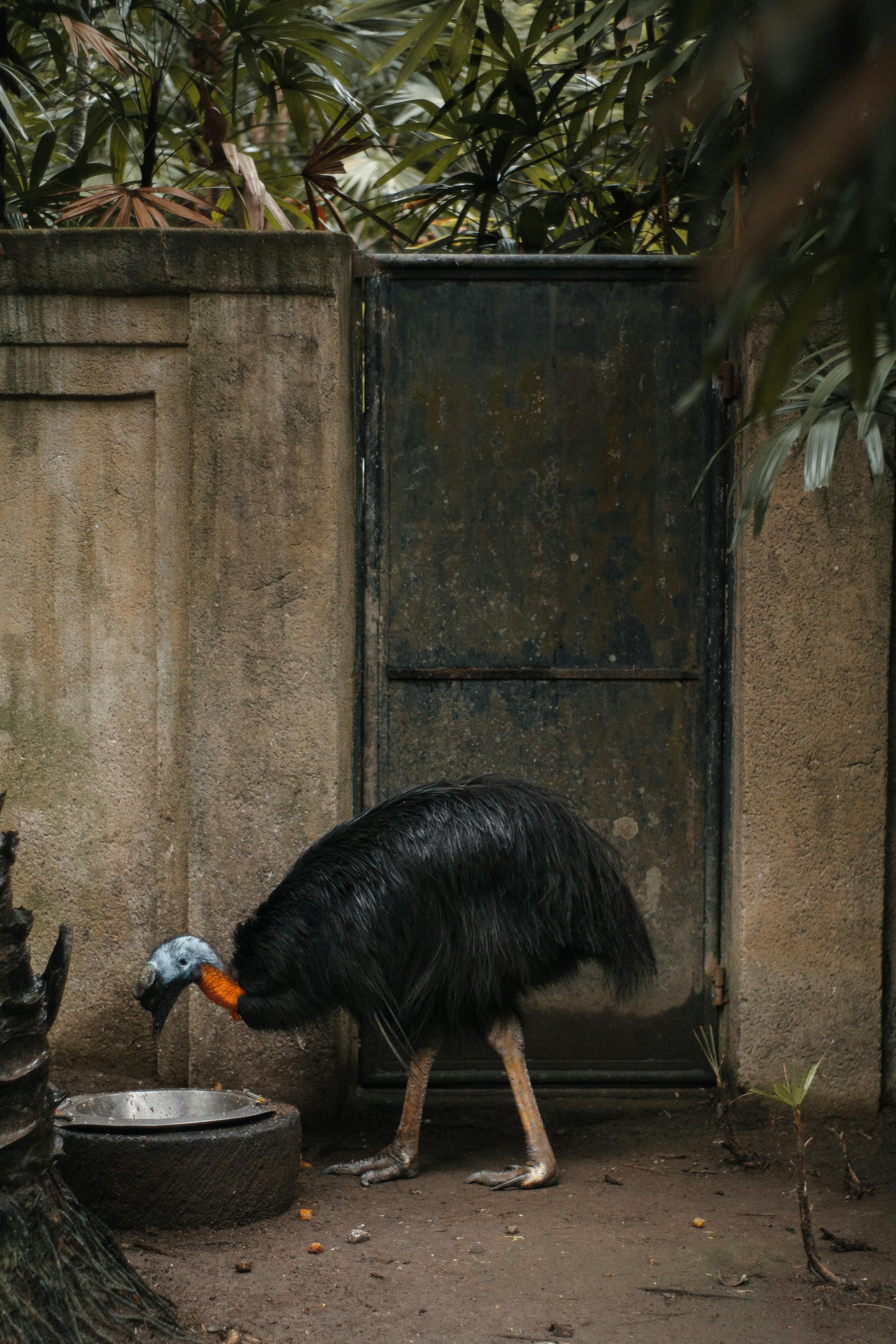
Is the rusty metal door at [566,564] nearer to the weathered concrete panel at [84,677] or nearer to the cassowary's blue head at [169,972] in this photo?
the weathered concrete panel at [84,677]

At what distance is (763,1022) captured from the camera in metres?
4.03

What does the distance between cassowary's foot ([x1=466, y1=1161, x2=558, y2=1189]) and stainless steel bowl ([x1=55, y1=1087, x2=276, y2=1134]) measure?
68 centimetres

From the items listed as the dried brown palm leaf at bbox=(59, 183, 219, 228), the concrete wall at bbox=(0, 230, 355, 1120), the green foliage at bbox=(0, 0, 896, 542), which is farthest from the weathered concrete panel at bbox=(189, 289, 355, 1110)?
the green foliage at bbox=(0, 0, 896, 542)

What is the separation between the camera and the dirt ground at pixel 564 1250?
9.07 ft

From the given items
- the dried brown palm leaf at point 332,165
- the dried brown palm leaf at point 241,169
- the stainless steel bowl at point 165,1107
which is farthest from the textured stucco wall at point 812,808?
the dried brown palm leaf at point 241,169

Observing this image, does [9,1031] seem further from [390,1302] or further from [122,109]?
[122,109]

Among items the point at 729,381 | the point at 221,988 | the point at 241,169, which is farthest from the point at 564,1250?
the point at 241,169

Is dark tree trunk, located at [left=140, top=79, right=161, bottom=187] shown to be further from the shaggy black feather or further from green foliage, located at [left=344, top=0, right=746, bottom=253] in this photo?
the shaggy black feather

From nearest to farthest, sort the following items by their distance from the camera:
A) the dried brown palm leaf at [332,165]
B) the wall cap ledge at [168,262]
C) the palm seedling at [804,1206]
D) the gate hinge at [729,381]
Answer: the palm seedling at [804,1206]
the wall cap ledge at [168,262]
the gate hinge at [729,381]
the dried brown palm leaf at [332,165]

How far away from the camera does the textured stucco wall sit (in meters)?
4.02

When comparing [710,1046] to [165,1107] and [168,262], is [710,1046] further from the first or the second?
[168,262]

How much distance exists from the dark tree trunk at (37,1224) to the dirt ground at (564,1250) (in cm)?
25

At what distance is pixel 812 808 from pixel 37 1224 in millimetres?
2577

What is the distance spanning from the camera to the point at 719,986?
4.20 meters
